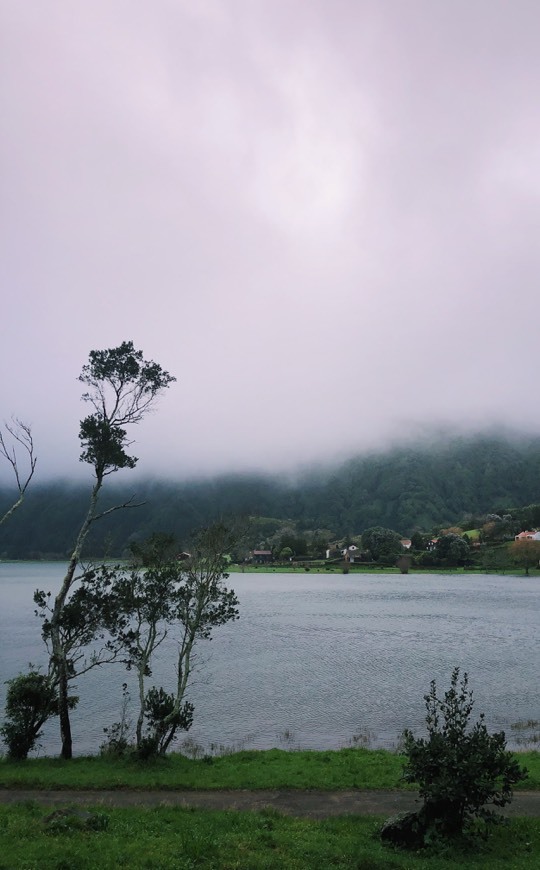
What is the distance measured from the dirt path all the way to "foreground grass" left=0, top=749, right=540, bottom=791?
0.79m

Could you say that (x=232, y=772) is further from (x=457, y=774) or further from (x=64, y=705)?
(x=457, y=774)

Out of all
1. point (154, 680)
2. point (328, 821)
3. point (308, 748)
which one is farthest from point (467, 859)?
point (154, 680)

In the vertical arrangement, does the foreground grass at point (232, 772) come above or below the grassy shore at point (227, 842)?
below

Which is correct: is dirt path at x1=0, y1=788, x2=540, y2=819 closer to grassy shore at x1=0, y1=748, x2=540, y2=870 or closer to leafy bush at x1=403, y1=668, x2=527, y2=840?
grassy shore at x1=0, y1=748, x2=540, y2=870

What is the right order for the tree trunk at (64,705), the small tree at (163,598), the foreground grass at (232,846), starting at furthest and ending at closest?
the small tree at (163,598) < the tree trunk at (64,705) < the foreground grass at (232,846)

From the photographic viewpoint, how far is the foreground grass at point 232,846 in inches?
540

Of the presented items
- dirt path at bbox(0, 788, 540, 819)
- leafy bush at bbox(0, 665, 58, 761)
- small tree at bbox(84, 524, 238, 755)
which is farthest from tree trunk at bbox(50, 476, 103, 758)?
dirt path at bbox(0, 788, 540, 819)

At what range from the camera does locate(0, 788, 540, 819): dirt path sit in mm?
21188

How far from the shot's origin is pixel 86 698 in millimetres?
49438

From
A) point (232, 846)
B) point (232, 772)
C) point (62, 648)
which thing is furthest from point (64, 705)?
point (232, 846)

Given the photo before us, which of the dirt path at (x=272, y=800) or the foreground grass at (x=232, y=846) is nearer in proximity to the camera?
the foreground grass at (x=232, y=846)

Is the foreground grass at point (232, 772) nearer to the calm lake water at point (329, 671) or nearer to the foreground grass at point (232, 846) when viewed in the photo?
the calm lake water at point (329, 671)

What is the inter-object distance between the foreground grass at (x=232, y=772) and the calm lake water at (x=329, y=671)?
21.8ft

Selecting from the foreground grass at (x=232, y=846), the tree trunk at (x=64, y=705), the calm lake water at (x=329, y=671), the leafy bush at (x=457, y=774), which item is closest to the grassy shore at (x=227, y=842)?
the foreground grass at (x=232, y=846)
